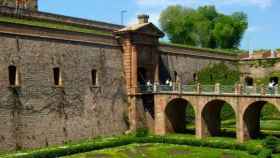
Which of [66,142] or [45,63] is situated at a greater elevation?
[45,63]

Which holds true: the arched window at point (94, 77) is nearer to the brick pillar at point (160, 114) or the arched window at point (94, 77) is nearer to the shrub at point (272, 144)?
the brick pillar at point (160, 114)

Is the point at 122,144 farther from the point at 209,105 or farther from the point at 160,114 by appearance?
the point at 209,105

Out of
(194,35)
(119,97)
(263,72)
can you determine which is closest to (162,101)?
(119,97)

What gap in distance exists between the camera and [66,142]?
109 ft

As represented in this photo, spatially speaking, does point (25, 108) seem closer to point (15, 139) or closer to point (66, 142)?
point (15, 139)

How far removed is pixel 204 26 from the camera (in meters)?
67.9

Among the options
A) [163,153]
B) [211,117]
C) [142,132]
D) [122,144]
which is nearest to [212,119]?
[211,117]

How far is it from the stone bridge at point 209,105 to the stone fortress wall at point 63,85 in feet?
4.48

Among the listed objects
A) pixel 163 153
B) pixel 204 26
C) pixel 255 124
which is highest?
pixel 204 26

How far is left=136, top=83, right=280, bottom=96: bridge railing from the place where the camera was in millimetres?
32375

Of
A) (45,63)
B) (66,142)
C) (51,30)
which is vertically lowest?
(66,142)

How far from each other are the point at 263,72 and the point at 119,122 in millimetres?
19868

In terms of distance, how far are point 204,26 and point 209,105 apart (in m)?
33.2

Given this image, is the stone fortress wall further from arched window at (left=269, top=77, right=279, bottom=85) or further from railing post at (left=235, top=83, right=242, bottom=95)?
→ arched window at (left=269, top=77, right=279, bottom=85)
